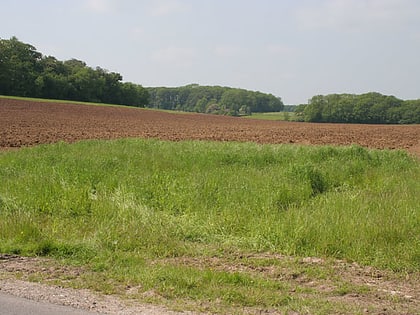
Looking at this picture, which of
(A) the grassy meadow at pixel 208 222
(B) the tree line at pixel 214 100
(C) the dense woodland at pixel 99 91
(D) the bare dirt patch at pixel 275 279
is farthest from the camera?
(B) the tree line at pixel 214 100

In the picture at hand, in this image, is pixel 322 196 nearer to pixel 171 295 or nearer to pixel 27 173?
pixel 171 295

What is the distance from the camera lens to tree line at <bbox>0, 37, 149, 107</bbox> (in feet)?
244

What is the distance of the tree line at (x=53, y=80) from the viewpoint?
74.2 metres

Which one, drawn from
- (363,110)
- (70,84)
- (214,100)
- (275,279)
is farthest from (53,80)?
(275,279)

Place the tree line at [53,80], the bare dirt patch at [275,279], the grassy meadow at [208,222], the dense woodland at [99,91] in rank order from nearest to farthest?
1. the bare dirt patch at [275,279]
2. the grassy meadow at [208,222]
3. the tree line at [53,80]
4. the dense woodland at [99,91]

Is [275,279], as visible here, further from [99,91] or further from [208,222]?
[99,91]

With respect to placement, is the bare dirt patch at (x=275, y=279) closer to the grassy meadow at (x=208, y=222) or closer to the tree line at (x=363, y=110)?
the grassy meadow at (x=208, y=222)

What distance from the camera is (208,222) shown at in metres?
8.34

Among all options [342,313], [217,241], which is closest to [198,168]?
[217,241]

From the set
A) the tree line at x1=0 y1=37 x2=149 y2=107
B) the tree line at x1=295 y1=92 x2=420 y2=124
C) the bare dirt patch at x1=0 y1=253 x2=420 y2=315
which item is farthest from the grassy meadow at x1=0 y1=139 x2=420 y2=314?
the tree line at x1=295 y1=92 x2=420 y2=124

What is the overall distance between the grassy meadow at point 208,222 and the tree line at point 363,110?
72.3m

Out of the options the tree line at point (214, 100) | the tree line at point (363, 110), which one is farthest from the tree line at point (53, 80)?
the tree line at point (363, 110)

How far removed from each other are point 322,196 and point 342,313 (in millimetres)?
5593

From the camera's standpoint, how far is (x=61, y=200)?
9484mm
